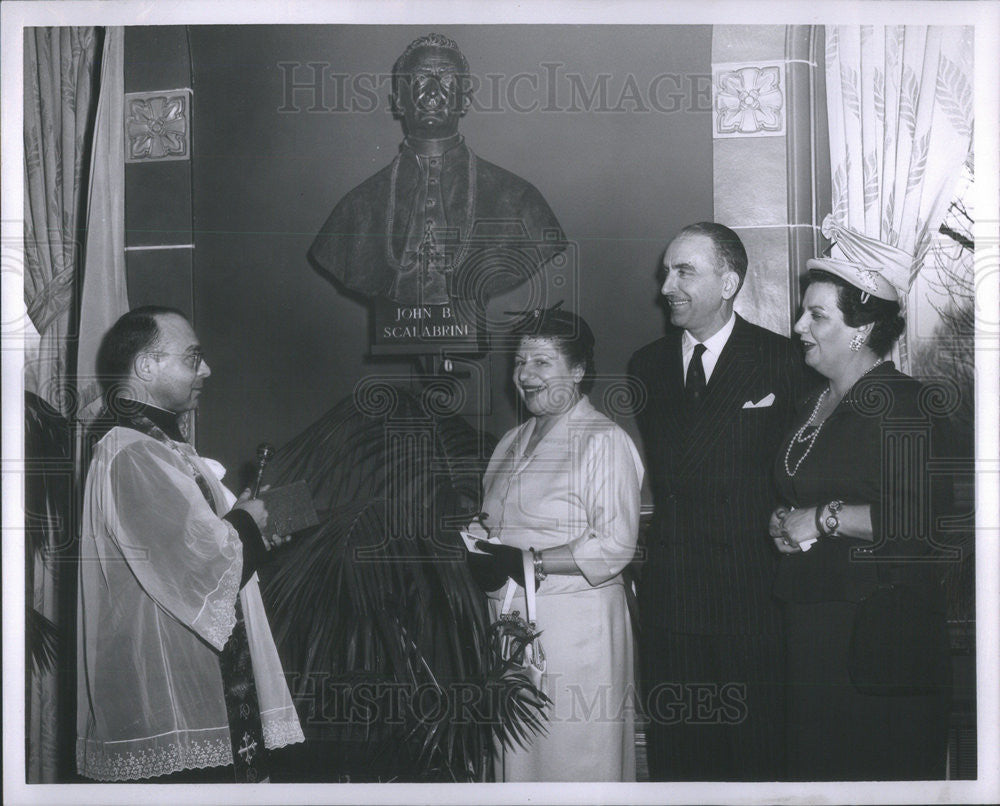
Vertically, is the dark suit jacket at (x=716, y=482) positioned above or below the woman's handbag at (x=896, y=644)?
above

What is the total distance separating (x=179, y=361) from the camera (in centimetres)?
368

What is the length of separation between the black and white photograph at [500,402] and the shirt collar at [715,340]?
0.03 metres

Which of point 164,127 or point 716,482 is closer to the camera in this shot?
point 716,482

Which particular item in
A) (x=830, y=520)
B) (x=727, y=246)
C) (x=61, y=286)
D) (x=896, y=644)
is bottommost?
(x=896, y=644)

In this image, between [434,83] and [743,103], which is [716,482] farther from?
[434,83]

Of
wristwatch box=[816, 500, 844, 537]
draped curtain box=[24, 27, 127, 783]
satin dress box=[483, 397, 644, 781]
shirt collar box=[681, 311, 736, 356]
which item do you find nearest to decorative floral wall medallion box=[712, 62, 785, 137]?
shirt collar box=[681, 311, 736, 356]

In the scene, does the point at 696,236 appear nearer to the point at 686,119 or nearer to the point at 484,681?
the point at 686,119

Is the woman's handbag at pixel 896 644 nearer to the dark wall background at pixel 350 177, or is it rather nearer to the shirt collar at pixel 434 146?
the dark wall background at pixel 350 177

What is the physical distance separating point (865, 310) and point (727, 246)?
1.79 feet

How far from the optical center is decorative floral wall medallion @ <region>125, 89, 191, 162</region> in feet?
12.3

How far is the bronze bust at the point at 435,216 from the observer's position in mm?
3703

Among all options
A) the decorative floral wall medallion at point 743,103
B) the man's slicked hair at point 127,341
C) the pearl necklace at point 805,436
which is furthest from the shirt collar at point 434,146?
the pearl necklace at point 805,436

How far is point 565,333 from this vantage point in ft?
12.1

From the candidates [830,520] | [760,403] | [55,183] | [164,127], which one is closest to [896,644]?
[830,520]
